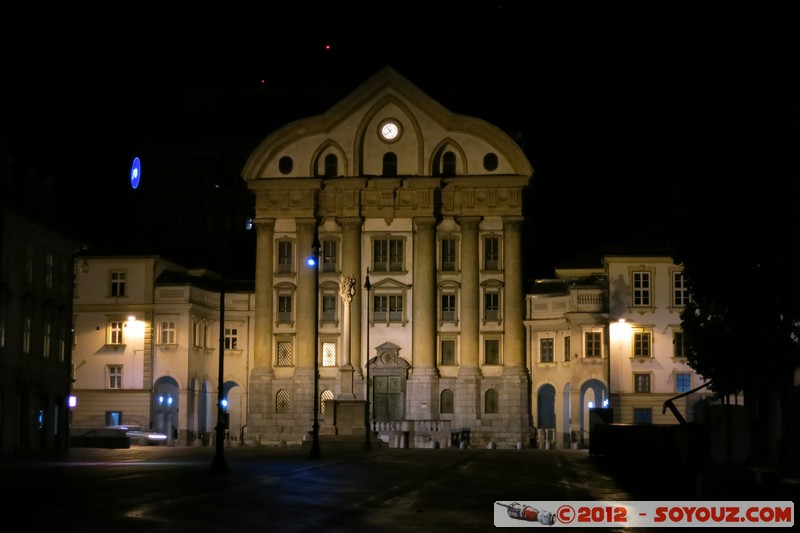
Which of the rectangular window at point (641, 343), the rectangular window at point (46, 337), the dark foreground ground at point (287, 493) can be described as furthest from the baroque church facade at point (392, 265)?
the dark foreground ground at point (287, 493)

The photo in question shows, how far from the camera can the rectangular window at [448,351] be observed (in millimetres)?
101312

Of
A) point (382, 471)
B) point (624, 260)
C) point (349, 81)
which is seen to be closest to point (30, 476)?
point (382, 471)

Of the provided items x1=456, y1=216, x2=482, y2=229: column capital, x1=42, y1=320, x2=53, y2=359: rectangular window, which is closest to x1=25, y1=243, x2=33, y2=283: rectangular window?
x1=42, y1=320, x2=53, y2=359: rectangular window

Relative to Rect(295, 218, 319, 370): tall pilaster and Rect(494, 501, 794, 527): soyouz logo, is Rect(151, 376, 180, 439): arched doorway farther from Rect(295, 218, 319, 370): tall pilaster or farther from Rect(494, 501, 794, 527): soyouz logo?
Rect(494, 501, 794, 527): soyouz logo

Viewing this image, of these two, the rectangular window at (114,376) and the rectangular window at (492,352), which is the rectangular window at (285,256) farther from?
the rectangular window at (492,352)

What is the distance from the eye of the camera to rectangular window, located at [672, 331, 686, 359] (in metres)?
93.6

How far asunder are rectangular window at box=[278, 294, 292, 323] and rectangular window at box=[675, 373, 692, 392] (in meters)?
27.5

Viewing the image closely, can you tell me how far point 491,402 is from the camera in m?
99.9

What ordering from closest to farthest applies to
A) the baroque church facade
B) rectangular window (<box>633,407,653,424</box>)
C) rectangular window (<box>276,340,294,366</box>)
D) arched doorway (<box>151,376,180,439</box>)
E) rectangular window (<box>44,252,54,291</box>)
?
rectangular window (<box>44,252,54,291</box>)
rectangular window (<box>633,407,653,424</box>)
arched doorway (<box>151,376,180,439</box>)
the baroque church facade
rectangular window (<box>276,340,294,366</box>)

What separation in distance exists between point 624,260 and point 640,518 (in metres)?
67.7

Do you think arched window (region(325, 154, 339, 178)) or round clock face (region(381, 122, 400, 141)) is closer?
round clock face (region(381, 122, 400, 141))

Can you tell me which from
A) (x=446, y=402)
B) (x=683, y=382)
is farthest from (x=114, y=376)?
(x=683, y=382)

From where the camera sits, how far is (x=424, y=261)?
328ft

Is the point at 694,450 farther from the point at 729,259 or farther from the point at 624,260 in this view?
the point at 624,260
